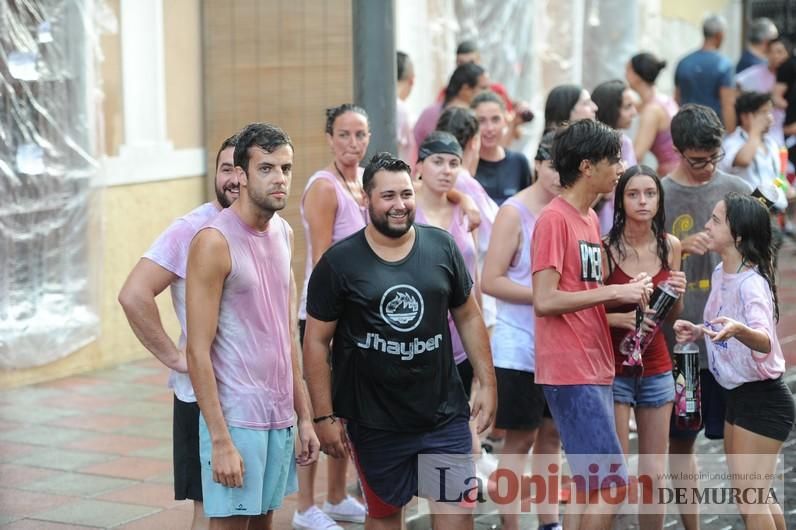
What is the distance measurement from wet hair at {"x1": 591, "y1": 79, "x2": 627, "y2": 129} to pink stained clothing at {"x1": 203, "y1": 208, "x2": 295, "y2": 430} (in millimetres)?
3837

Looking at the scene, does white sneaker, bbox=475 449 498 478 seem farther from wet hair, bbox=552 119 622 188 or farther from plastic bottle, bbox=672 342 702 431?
wet hair, bbox=552 119 622 188

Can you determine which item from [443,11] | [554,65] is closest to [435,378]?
[443,11]

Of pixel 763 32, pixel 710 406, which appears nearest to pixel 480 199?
pixel 710 406

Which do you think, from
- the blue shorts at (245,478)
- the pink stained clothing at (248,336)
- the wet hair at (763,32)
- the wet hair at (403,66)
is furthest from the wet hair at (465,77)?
the wet hair at (763,32)

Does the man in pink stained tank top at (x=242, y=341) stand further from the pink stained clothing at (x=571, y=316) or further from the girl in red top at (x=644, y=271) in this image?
the girl in red top at (x=644, y=271)

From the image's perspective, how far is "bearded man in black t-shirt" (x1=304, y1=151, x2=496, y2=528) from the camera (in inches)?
199

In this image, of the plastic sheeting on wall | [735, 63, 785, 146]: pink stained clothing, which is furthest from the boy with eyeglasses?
[735, 63, 785, 146]: pink stained clothing

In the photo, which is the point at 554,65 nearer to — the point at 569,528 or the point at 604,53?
the point at 604,53

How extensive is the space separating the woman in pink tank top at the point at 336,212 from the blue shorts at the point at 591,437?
1340 millimetres

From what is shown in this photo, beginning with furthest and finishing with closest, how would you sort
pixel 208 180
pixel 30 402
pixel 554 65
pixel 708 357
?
pixel 554 65, pixel 208 180, pixel 30 402, pixel 708 357

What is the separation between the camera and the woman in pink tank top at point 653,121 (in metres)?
9.46

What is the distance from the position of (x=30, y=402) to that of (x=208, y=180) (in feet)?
7.49

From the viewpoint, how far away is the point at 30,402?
8.62 metres

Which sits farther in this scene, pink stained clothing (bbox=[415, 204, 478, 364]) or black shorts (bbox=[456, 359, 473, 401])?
pink stained clothing (bbox=[415, 204, 478, 364])
